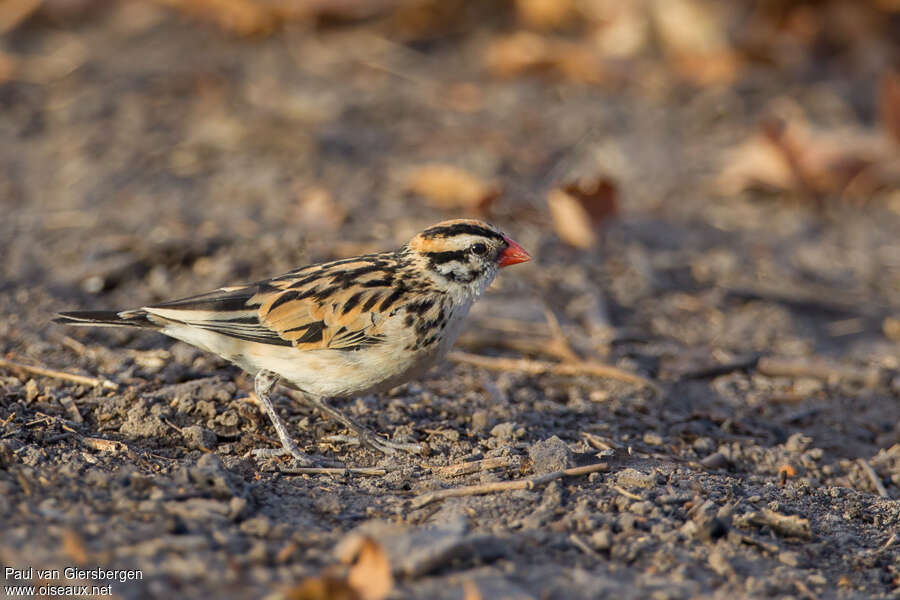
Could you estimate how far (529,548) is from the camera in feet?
15.8

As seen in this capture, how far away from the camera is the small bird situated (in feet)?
20.6

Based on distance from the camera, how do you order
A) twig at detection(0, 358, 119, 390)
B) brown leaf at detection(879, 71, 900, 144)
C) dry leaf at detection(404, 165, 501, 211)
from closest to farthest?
twig at detection(0, 358, 119, 390)
dry leaf at detection(404, 165, 501, 211)
brown leaf at detection(879, 71, 900, 144)

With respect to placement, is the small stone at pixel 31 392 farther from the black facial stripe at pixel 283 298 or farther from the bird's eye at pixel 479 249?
the bird's eye at pixel 479 249

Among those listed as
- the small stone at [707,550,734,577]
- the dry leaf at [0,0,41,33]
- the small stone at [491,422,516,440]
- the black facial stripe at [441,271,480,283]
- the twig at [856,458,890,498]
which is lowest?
the twig at [856,458,890,498]

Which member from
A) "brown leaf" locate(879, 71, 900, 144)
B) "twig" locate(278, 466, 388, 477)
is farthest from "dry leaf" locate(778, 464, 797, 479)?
"brown leaf" locate(879, 71, 900, 144)

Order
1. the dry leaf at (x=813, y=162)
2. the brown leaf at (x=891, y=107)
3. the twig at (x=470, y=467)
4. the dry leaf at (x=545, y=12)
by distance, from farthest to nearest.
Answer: the dry leaf at (x=545, y=12) < the brown leaf at (x=891, y=107) < the dry leaf at (x=813, y=162) < the twig at (x=470, y=467)

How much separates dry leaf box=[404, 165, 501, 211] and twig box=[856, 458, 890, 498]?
457 cm

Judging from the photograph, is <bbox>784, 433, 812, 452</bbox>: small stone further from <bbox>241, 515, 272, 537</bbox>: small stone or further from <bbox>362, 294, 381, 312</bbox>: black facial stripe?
<bbox>241, 515, 272, 537</bbox>: small stone

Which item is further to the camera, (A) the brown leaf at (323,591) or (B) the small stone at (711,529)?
(B) the small stone at (711,529)

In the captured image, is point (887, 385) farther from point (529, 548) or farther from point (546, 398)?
point (529, 548)

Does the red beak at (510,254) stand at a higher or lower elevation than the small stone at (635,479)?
higher

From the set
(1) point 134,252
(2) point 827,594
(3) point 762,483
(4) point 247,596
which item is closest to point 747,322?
(3) point 762,483

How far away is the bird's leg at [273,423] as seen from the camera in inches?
235

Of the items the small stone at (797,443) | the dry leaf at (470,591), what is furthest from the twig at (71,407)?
the small stone at (797,443)
